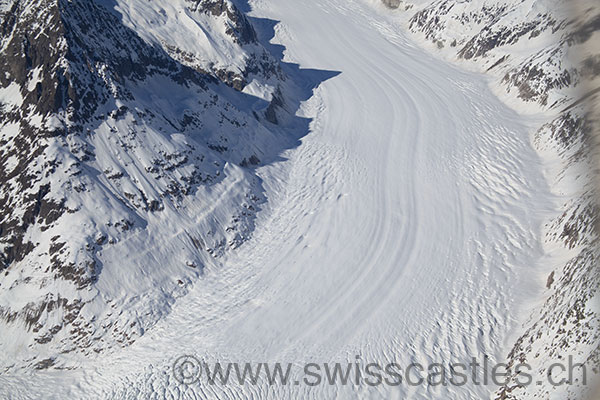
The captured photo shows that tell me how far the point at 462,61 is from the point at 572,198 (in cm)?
2356

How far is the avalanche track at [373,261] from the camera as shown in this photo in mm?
21203

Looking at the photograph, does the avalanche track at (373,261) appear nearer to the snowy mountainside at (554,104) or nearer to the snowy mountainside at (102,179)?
the snowy mountainside at (554,104)

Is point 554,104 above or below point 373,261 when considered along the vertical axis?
above

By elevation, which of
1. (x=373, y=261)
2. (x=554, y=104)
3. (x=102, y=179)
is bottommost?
(x=102, y=179)

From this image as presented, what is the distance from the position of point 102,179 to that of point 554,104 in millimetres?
33252

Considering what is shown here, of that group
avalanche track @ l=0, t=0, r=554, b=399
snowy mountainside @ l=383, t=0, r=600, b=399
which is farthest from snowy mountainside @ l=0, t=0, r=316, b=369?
snowy mountainside @ l=383, t=0, r=600, b=399

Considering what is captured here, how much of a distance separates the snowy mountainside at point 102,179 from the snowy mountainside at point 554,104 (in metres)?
16.9

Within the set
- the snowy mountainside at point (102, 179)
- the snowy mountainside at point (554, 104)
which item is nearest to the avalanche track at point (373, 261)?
the snowy mountainside at point (554, 104)

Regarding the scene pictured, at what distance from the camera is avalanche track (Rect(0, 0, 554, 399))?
2120cm

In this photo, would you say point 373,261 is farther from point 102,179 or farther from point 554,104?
point 554,104

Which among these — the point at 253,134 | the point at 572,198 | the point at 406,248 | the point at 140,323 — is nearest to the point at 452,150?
the point at 572,198

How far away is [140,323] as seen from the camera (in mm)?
22859

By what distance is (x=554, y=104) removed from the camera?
36.3 metres

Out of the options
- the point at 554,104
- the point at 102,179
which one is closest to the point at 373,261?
the point at 102,179
